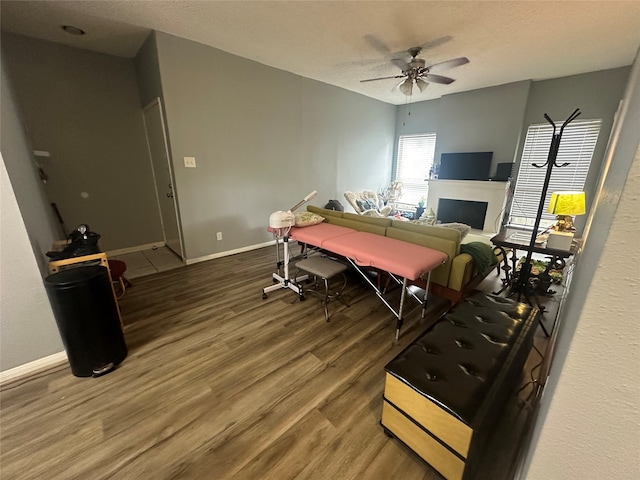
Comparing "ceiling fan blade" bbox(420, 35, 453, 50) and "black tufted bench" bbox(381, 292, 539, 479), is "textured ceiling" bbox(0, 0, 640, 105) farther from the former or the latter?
"black tufted bench" bbox(381, 292, 539, 479)

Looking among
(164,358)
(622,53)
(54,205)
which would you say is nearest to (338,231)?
(164,358)

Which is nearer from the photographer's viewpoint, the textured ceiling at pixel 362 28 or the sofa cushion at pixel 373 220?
the textured ceiling at pixel 362 28

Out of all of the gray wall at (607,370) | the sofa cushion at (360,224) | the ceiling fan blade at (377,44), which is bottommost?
the sofa cushion at (360,224)

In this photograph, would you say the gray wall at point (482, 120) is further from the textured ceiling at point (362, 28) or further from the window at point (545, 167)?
the textured ceiling at point (362, 28)

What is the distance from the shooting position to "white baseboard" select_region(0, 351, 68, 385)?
1686mm

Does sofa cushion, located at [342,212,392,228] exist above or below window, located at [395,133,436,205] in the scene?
below

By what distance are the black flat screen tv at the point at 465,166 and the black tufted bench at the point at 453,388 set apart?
4122 millimetres

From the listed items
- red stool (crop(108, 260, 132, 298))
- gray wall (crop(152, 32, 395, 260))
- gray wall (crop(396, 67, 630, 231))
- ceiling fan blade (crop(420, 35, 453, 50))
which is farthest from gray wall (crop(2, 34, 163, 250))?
gray wall (crop(396, 67, 630, 231))

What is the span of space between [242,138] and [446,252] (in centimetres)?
312

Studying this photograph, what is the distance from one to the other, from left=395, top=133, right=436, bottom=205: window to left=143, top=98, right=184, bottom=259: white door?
16.5 feet

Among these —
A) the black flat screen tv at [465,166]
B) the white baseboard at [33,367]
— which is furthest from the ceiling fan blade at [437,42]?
the white baseboard at [33,367]

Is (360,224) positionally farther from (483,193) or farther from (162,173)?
(483,193)

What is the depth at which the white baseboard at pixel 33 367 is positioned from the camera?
1686mm

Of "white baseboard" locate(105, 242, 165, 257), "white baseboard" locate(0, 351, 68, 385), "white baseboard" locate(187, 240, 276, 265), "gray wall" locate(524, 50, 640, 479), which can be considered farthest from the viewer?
"white baseboard" locate(105, 242, 165, 257)
